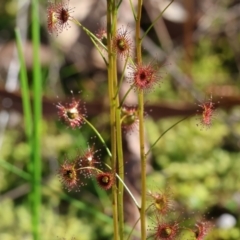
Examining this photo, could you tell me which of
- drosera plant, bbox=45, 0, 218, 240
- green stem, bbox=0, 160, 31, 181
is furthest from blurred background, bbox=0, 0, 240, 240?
drosera plant, bbox=45, 0, 218, 240

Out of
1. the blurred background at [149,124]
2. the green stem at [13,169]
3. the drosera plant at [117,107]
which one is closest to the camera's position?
the drosera plant at [117,107]

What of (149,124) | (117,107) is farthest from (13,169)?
(149,124)

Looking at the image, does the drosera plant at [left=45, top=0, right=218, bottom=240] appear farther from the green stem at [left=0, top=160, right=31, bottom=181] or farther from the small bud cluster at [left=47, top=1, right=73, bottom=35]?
the green stem at [left=0, top=160, right=31, bottom=181]

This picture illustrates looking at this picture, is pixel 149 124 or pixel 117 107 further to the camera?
pixel 149 124

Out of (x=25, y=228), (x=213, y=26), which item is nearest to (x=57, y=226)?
(x=25, y=228)

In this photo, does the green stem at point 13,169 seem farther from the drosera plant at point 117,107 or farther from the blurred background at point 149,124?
the drosera plant at point 117,107

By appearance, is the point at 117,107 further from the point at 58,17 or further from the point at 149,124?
the point at 149,124

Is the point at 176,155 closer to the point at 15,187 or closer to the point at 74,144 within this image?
the point at 74,144

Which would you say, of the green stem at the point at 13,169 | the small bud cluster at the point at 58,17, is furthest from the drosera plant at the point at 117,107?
the green stem at the point at 13,169
